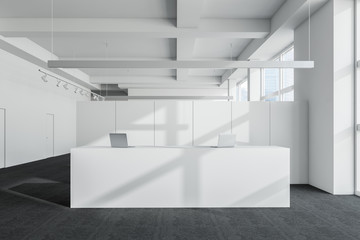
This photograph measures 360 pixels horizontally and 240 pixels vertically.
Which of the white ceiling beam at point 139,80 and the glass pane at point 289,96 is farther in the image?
the white ceiling beam at point 139,80

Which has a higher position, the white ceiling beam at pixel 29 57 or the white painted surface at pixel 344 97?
the white ceiling beam at pixel 29 57

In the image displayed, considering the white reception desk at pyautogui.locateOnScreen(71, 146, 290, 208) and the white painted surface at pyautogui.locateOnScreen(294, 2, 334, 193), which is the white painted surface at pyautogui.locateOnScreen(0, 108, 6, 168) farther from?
the white painted surface at pyautogui.locateOnScreen(294, 2, 334, 193)

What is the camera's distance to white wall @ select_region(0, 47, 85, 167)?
973 centimetres

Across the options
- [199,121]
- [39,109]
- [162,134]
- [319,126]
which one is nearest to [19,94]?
[39,109]

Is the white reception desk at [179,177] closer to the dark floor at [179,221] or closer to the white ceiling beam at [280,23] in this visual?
the dark floor at [179,221]

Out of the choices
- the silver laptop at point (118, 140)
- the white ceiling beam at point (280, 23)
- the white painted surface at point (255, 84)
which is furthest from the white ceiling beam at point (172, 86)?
the silver laptop at point (118, 140)

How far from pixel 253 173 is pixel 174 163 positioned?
1364mm

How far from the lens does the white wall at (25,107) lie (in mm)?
9734

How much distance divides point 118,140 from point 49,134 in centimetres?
911

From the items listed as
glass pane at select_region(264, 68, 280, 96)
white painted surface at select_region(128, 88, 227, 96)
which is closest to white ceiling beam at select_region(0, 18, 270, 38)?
glass pane at select_region(264, 68, 280, 96)

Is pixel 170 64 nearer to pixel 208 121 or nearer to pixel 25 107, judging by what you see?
pixel 208 121

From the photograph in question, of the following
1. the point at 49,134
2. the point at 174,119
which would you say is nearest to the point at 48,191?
the point at 174,119

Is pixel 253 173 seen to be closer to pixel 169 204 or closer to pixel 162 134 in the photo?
pixel 169 204

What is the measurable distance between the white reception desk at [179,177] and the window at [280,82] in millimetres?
4483
